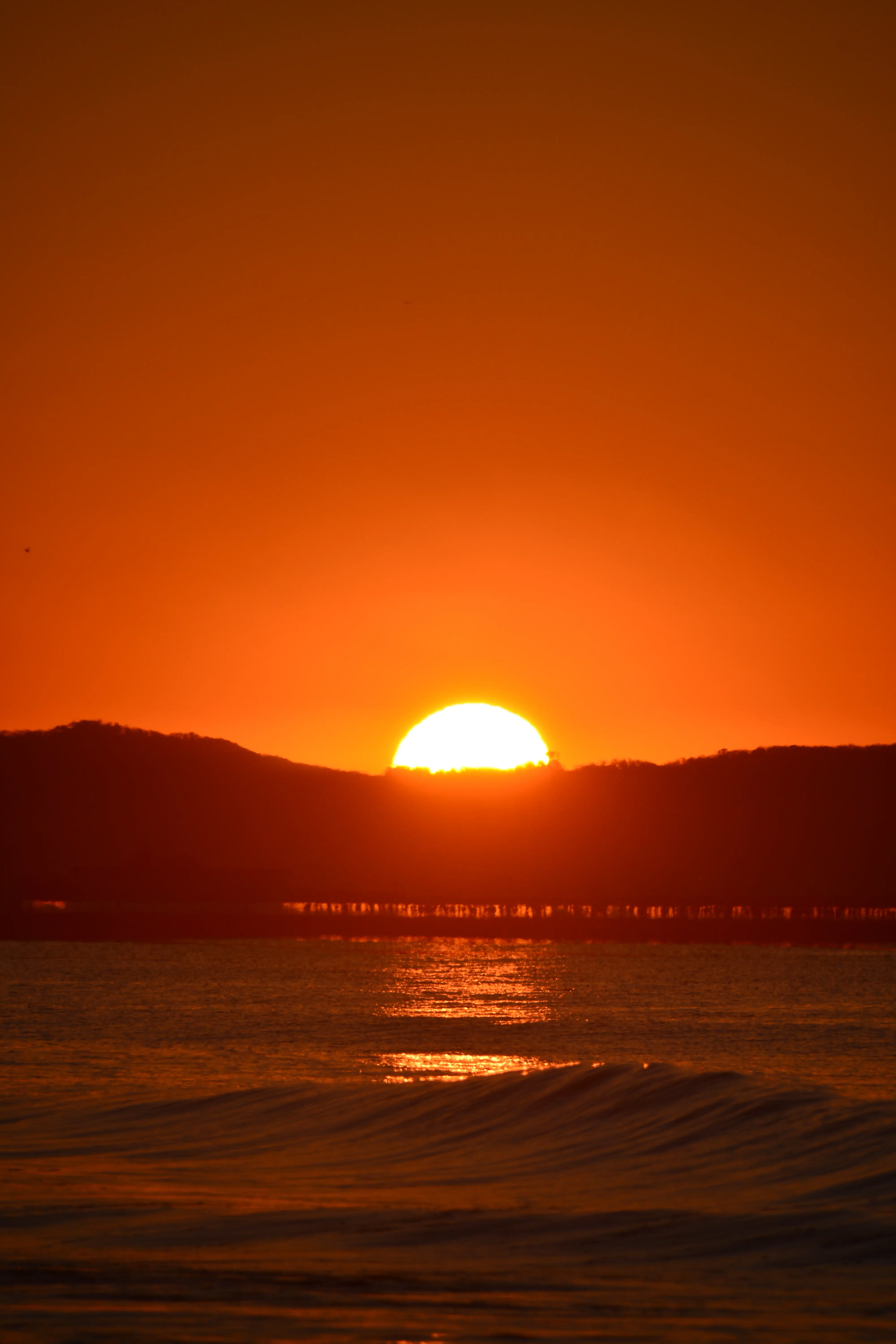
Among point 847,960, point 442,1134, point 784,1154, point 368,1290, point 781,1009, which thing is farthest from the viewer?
point 847,960

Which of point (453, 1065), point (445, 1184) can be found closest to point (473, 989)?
point (453, 1065)

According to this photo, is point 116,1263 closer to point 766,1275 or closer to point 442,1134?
point 766,1275

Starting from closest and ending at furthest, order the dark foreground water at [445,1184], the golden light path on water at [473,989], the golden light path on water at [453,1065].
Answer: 1. the dark foreground water at [445,1184]
2. the golden light path on water at [453,1065]
3. the golden light path on water at [473,989]

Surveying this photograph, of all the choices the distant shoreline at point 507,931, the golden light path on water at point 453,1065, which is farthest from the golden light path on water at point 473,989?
the distant shoreline at point 507,931

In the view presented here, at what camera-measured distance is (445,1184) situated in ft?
68.4

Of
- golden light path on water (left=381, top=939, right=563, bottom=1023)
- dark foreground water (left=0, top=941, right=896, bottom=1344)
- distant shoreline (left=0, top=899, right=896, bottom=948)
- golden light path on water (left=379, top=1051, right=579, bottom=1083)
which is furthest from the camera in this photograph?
distant shoreline (left=0, top=899, right=896, bottom=948)

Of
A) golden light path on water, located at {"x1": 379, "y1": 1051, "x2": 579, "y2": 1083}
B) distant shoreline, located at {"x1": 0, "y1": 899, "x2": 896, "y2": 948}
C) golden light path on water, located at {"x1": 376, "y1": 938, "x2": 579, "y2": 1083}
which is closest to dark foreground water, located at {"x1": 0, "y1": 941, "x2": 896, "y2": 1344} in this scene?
golden light path on water, located at {"x1": 379, "y1": 1051, "x2": 579, "y2": 1083}

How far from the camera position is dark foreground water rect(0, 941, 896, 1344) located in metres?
13.5

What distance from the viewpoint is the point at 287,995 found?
241 ft

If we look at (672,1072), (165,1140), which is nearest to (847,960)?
(672,1072)

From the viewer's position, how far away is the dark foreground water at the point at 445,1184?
13.5 meters

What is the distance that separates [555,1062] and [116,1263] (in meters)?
26.1

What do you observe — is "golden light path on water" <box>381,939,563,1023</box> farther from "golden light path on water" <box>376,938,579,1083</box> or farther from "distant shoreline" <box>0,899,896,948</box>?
"distant shoreline" <box>0,899,896,948</box>

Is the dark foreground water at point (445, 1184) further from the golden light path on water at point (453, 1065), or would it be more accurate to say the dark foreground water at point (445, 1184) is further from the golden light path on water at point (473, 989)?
the golden light path on water at point (473, 989)
